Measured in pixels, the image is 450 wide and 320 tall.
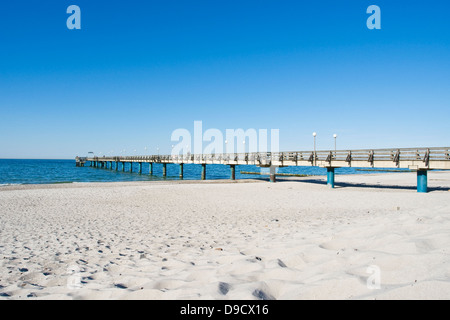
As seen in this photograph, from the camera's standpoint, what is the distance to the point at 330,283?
9.85ft

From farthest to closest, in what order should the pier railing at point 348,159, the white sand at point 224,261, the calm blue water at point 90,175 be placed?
the calm blue water at point 90,175 → the pier railing at point 348,159 → the white sand at point 224,261

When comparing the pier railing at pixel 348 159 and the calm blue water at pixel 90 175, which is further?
the calm blue water at pixel 90 175

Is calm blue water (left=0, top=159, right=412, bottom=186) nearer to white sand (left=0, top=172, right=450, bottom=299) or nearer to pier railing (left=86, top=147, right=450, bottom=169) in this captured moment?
pier railing (left=86, top=147, right=450, bottom=169)

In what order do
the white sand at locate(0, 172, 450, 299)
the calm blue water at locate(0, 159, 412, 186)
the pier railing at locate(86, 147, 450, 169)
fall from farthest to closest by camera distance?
1. the calm blue water at locate(0, 159, 412, 186)
2. the pier railing at locate(86, 147, 450, 169)
3. the white sand at locate(0, 172, 450, 299)

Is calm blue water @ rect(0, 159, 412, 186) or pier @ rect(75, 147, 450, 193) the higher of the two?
pier @ rect(75, 147, 450, 193)

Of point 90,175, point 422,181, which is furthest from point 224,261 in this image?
point 90,175

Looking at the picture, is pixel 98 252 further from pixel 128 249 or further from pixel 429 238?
pixel 429 238

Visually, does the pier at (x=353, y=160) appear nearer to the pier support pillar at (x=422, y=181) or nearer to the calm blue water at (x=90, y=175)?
the pier support pillar at (x=422, y=181)

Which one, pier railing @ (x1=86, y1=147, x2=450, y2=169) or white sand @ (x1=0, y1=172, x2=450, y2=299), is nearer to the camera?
white sand @ (x1=0, y1=172, x2=450, y2=299)

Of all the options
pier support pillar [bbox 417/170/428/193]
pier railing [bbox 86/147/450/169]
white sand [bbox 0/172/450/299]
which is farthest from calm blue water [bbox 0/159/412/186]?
Answer: white sand [bbox 0/172/450/299]

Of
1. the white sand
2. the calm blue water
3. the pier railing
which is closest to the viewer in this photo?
the white sand

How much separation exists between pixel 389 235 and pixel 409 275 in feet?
5.84

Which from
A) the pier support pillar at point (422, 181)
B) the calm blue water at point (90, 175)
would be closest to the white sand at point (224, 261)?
the pier support pillar at point (422, 181)

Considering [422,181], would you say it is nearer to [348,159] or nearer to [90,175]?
[348,159]
